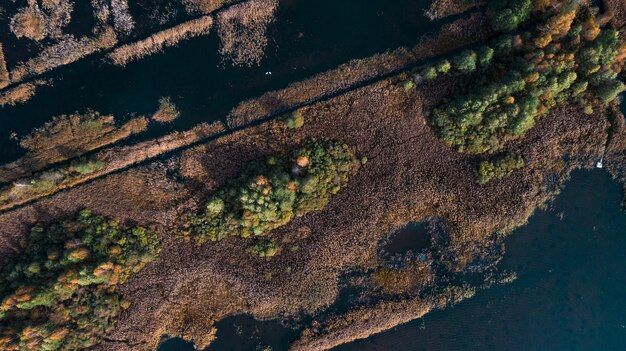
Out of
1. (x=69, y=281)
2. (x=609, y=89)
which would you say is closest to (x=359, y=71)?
(x=609, y=89)

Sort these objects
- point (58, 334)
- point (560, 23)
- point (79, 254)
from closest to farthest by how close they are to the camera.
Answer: point (560, 23), point (79, 254), point (58, 334)

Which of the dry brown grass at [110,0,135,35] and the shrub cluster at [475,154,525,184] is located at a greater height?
the dry brown grass at [110,0,135,35]

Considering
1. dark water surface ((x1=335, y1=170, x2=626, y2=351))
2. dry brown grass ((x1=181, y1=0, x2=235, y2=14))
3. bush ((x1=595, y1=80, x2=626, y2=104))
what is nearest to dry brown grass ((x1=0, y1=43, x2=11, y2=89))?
dry brown grass ((x1=181, y1=0, x2=235, y2=14))

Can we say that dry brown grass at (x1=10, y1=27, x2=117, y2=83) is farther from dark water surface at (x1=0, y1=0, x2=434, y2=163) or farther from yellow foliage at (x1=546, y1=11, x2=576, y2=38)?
yellow foliage at (x1=546, y1=11, x2=576, y2=38)

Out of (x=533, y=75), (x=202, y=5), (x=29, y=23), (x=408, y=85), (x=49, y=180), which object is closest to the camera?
(x=533, y=75)

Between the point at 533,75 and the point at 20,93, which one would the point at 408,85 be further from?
the point at 20,93

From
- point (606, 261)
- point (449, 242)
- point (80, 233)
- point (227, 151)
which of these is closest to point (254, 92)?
point (227, 151)

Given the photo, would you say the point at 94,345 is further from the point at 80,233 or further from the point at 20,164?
the point at 20,164
